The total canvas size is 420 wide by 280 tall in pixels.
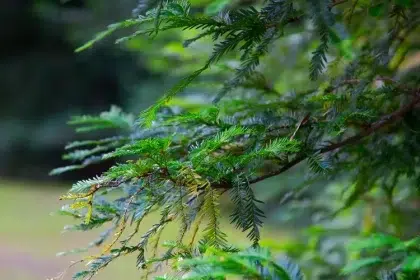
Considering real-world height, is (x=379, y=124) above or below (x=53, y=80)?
below

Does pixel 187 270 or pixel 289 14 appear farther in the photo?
pixel 289 14

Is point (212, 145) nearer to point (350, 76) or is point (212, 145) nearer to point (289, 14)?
point (289, 14)

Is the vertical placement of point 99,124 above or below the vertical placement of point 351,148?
above

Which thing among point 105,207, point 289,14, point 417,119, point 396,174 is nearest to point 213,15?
point 289,14

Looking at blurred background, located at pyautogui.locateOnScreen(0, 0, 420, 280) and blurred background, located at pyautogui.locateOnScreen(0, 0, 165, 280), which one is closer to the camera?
blurred background, located at pyautogui.locateOnScreen(0, 0, 420, 280)

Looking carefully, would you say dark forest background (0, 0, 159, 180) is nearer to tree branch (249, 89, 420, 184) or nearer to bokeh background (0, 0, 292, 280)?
bokeh background (0, 0, 292, 280)

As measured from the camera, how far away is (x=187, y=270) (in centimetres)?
106

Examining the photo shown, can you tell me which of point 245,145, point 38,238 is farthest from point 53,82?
point 245,145

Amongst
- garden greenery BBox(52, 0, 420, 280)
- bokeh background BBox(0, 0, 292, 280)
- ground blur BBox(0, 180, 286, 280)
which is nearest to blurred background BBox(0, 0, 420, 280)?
bokeh background BBox(0, 0, 292, 280)

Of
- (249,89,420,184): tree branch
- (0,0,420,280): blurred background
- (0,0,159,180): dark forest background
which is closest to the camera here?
(249,89,420,184): tree branch

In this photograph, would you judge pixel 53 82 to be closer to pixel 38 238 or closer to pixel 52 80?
pixel 52 80

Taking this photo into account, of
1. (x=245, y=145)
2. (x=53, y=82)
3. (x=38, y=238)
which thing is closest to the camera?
(x=245, y=145)

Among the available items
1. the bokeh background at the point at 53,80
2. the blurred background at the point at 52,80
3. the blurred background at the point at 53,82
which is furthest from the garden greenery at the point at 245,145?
the blurred background at the point at 52,80

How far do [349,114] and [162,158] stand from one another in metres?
0.38
